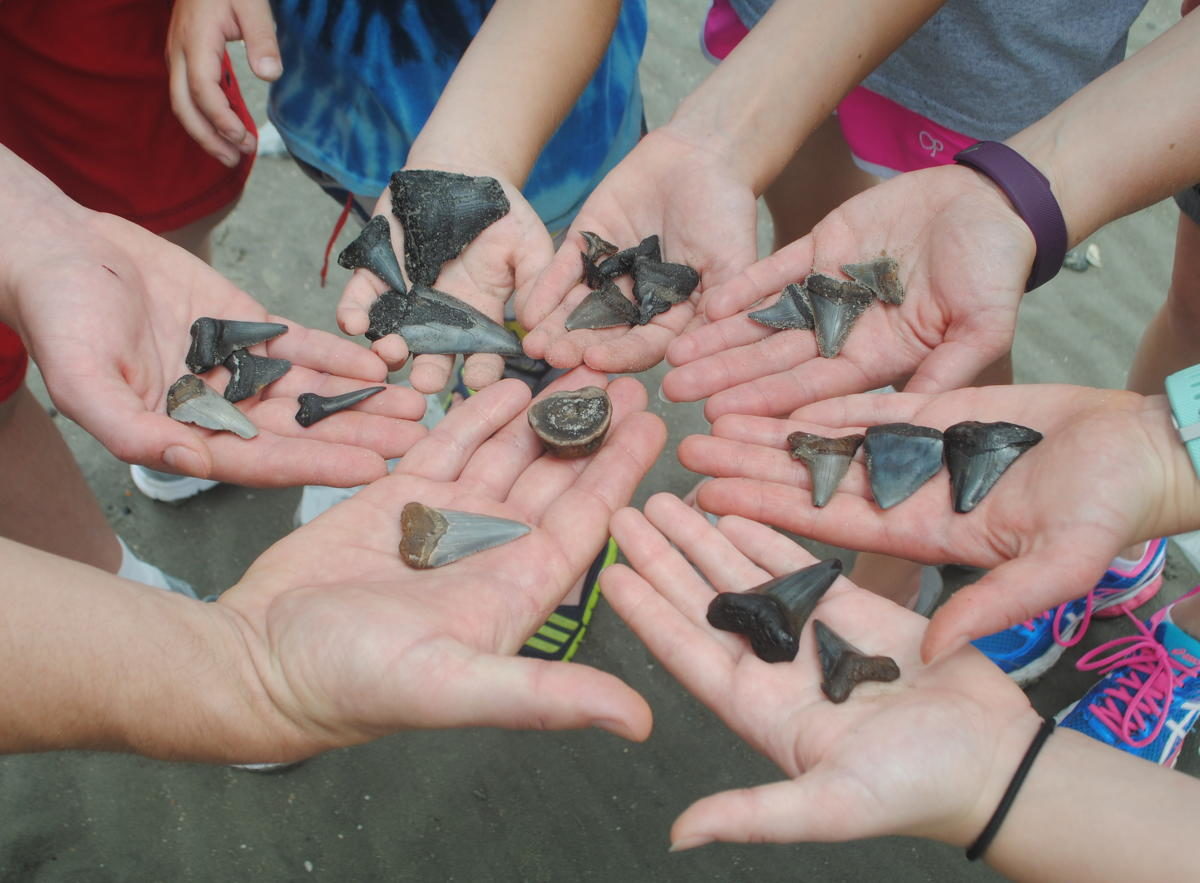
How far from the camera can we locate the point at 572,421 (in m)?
2.16

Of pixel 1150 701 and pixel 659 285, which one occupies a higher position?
pixel 659 285

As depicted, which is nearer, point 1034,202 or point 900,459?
point 900,459

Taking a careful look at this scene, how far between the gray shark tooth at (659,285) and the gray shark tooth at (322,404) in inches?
30.9

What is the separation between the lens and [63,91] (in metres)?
2.62

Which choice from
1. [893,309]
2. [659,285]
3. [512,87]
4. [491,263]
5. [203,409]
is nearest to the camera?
[203,409]

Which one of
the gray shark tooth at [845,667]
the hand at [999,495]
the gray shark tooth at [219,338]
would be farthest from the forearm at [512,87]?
the gray shark tooth at [845,667]

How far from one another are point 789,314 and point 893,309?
278 millimetres

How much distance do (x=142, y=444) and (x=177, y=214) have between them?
1.48 metres

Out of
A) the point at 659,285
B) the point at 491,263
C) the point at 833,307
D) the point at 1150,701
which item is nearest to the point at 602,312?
the point at 659,285

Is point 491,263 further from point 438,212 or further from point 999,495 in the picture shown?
point 999,495

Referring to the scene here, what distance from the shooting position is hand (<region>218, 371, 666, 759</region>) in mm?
1406

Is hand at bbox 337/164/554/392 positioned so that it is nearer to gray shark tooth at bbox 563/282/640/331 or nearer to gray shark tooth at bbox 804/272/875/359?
gray shark tooth at bbox 563/282/640/331

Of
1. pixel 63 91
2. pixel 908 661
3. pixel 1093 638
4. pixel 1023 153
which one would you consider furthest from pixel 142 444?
pixel 1093 638

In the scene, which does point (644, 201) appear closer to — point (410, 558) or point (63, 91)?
point (410, 558)
